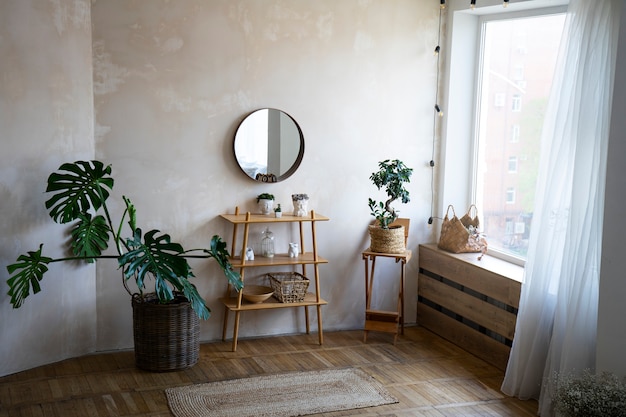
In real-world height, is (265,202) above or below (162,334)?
above

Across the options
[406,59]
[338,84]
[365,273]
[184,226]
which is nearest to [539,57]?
[406,59]

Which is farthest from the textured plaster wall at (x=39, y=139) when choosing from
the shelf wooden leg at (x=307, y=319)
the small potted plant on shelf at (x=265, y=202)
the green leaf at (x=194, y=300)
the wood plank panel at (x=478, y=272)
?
the wood plank panel at (x=478, y=272)

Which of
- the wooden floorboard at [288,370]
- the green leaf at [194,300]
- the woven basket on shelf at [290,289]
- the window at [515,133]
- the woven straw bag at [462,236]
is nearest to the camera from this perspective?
the wooden floorboard at [288,370]

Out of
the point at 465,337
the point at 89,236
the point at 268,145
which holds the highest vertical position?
the point at 268,145

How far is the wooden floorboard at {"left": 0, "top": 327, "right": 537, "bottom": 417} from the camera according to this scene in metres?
3.97

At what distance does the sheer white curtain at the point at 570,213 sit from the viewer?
3691mm

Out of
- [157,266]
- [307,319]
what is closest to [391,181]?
[307,319]

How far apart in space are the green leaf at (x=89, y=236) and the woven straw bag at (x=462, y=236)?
93.9 inches

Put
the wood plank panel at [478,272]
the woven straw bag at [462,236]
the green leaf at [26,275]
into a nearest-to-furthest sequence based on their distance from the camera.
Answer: the green leaf at [26,275], the wood plank panel at [478,272], the woven straw bag at [462,236]

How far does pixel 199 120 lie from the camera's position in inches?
190

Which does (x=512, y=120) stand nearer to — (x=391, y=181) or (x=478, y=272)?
(x=391, y=181)

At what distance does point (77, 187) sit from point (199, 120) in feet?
3.09

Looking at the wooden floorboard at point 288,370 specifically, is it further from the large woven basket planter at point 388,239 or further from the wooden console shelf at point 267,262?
the large woven basket planter at point 388,239

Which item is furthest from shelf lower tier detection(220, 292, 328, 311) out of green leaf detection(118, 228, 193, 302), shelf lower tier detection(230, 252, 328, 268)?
green leaf detection(118, 228, 193, 302)
